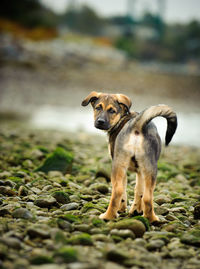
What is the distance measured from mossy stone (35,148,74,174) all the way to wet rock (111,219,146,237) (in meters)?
3.40

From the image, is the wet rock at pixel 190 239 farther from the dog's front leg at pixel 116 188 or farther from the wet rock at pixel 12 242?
the wet rock at pixel 12 242

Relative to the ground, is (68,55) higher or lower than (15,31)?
lower

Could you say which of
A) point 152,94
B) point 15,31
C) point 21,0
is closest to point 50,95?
point 152,94

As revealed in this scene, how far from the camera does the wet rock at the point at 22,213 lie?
489cm

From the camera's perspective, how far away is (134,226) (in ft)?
15.2

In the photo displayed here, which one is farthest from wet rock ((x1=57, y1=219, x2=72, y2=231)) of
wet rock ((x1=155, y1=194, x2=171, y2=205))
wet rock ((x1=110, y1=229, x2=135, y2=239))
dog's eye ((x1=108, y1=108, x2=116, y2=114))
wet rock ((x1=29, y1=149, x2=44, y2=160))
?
wet rock ((x1=29, y1=149, x2=44, y2=160))

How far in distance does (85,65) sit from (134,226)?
106 feet

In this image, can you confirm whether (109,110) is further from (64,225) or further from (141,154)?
(64,225)

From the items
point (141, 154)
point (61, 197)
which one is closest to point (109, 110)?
point (141, 154)

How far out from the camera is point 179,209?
5879 mm

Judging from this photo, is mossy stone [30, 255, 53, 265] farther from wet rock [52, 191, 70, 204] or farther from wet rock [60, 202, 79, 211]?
wet rock [52, 191, 70, 204]

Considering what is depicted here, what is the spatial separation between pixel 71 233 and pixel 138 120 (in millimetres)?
1786

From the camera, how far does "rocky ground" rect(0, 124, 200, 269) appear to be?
3.87m

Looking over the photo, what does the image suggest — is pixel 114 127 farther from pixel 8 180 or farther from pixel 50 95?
pixel 50 95
